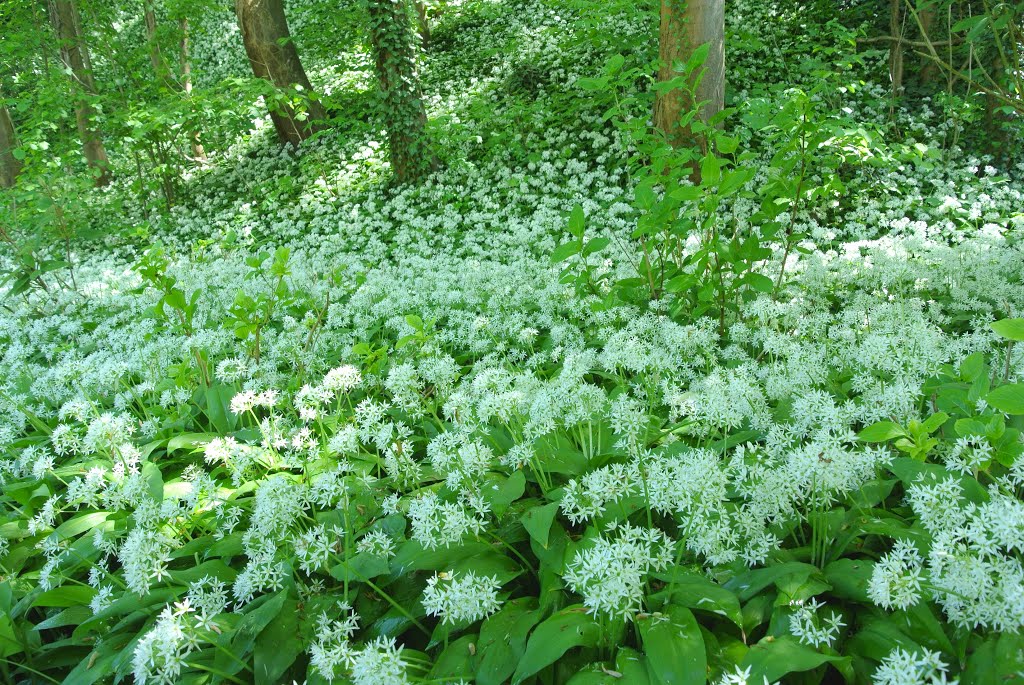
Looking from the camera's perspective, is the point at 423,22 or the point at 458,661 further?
the point at 423,22

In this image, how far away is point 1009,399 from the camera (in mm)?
1429

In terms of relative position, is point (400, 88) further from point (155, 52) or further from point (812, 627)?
point (812, 627)

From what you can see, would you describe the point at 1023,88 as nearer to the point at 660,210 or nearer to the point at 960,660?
the point at 660,210

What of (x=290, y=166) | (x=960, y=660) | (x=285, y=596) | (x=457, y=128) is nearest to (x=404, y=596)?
(x=285, y=596)

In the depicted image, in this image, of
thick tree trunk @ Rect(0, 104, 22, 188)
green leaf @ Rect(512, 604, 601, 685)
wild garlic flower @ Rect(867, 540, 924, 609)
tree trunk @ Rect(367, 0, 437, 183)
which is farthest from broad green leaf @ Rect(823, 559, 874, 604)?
thick tree trunk @ Rect(0, 104, 22, 188)

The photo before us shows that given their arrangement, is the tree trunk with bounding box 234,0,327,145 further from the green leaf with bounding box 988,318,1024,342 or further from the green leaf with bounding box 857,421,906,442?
the green leaf with bounding box 988,318,1024,342

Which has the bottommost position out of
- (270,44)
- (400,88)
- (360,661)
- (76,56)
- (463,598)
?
(463,598)

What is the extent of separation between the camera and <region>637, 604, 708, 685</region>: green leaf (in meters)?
1.52

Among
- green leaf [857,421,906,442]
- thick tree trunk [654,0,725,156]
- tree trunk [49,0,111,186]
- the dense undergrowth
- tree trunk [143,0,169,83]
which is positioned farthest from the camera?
tree trunk [49,0,111,186]

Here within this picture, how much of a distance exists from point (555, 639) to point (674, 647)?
0.30m

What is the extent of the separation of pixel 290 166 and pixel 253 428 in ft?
26.6

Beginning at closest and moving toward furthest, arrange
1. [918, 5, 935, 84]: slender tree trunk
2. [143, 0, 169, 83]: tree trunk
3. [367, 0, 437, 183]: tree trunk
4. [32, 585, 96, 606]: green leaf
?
[32, 585, 96, 606]: green leaf
[367, 0, 437, 183]: tree trunk
[918, 5, 935, 84]: slender tree trunk
[143, 0, 169, 83]: tree trunk

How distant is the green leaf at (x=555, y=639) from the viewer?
64.7 inches

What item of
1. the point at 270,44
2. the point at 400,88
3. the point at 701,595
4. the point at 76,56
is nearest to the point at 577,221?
the point at 701,595
